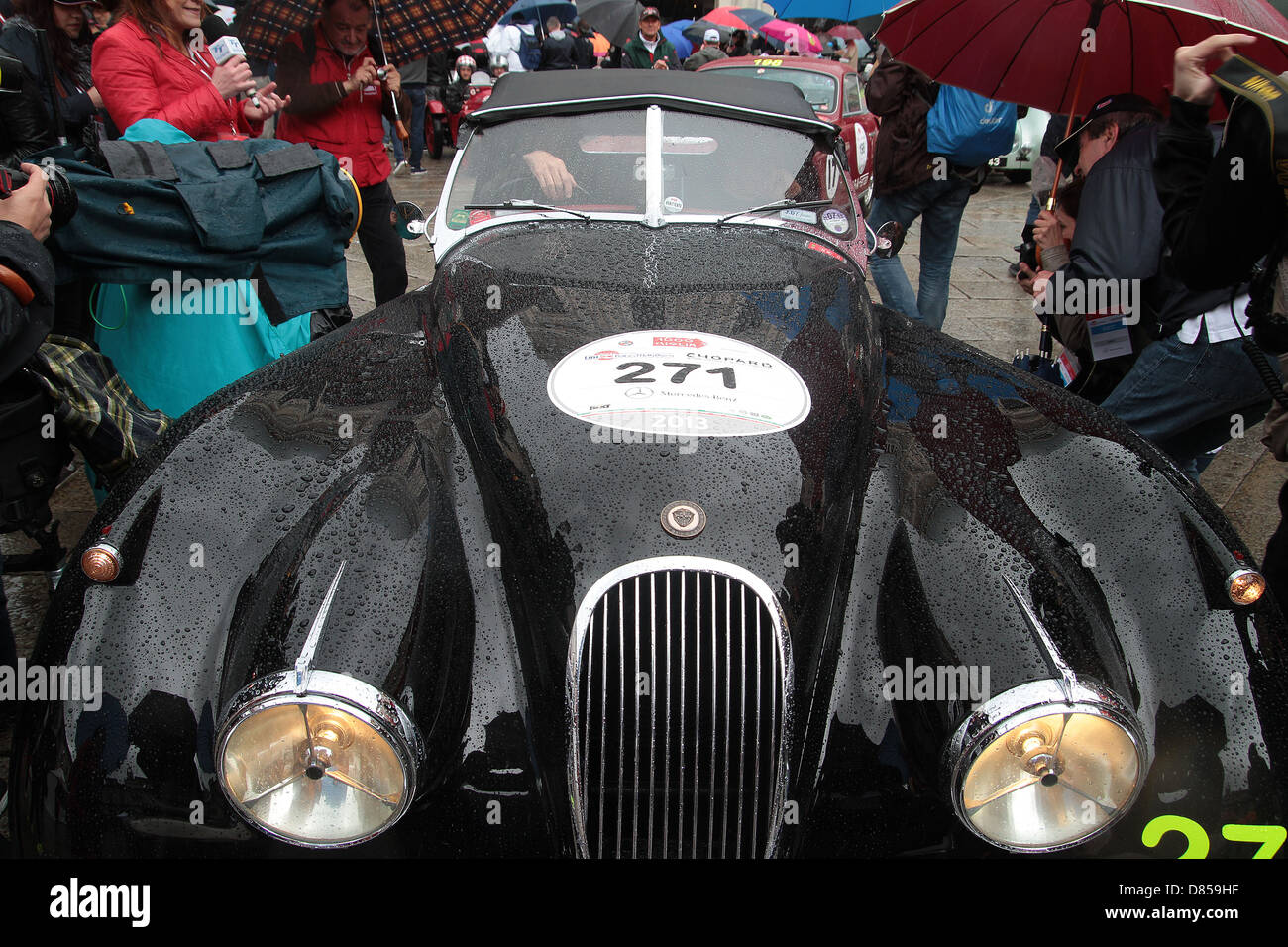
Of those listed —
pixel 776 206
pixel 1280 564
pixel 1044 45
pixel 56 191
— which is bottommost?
pixel 1280 564

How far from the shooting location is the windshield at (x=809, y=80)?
9.70 meters

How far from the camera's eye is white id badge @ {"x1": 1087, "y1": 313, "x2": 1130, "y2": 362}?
11.9 feet

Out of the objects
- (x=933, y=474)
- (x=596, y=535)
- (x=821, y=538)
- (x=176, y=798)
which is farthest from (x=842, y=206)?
(x=176, y=798)

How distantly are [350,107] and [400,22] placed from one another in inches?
24.8

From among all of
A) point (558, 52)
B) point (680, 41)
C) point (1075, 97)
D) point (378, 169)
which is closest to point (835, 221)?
point (1075, 97)

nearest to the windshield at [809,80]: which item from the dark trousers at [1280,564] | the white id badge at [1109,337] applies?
the white id badge at [1109,337]

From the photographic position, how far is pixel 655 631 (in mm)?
1886

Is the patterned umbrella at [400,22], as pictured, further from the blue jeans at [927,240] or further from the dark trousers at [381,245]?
the blue jeans at [927,240]

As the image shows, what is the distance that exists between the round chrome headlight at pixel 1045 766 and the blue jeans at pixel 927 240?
14.4 feet

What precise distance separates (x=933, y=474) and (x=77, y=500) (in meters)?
4.08

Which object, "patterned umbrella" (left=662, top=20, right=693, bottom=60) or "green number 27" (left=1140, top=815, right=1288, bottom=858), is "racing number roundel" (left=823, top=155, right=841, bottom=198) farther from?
"patterned umbrella" (left=662, top=20, right=693, bottom=60)

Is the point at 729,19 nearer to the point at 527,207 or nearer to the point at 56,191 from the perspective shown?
the point at 527,207
